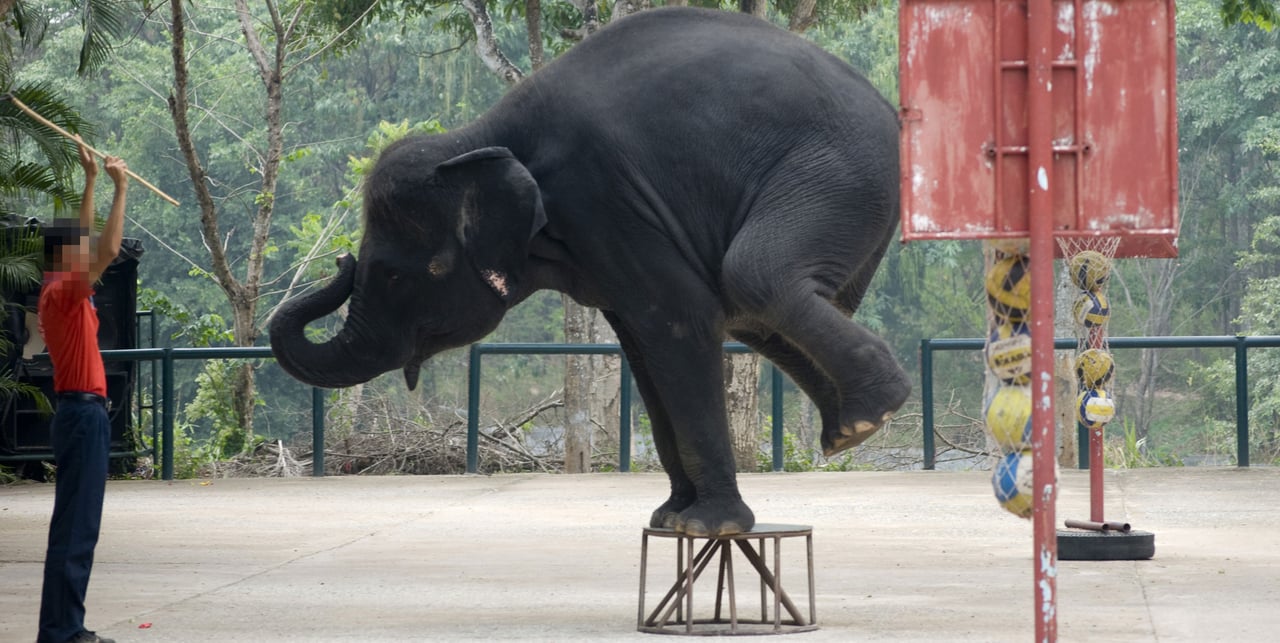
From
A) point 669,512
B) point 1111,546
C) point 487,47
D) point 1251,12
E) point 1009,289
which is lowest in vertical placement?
point 1111,546

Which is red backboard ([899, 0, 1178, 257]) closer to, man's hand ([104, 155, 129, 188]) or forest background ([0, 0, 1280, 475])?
man's hand ([104, 155, 129, 188])

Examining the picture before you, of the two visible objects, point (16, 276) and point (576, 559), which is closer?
point (576, 559)

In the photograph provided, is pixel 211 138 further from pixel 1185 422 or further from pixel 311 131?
pixel 1185 422

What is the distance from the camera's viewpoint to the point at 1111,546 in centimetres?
870

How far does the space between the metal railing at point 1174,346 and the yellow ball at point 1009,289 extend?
27.3ft

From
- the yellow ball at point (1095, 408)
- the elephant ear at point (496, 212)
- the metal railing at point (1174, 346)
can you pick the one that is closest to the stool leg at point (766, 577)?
the elephant ear at point (496, 212)

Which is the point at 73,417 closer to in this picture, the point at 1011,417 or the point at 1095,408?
the point at 1011,417

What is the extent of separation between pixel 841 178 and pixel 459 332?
5.72 feet

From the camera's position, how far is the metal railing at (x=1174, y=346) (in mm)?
13523

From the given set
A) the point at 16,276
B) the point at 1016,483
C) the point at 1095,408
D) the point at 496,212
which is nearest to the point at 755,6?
the point at 16,276

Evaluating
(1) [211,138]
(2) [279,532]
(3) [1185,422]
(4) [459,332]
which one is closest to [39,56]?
(1) [211,138]

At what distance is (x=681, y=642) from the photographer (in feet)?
21.8

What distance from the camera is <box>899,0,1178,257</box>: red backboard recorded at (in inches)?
175

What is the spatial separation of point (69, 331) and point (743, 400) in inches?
382
